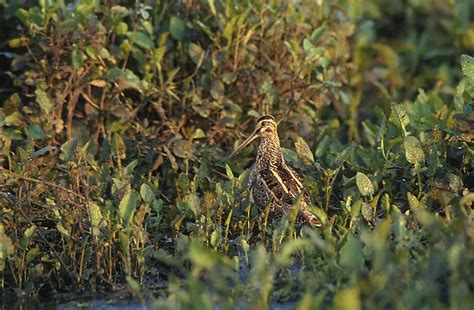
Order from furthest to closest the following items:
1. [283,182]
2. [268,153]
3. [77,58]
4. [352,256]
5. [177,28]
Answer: [177,28] → [77,58] → [268,153] → [283,182] → [352,256]

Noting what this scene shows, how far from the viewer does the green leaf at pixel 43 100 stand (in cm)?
748

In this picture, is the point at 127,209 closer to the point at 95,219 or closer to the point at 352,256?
the point at 95,219

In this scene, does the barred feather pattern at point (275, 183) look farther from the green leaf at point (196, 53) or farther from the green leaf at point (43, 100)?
the green leaf at point (43, 100)

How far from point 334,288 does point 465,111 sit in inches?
90.9

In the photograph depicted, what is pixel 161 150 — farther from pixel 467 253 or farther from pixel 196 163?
pixel 467 253

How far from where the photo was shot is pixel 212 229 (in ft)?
20.5

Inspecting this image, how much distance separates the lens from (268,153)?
719 centimetres

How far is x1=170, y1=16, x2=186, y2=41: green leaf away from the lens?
8000 millimetres

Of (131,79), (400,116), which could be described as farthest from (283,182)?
(131,79)

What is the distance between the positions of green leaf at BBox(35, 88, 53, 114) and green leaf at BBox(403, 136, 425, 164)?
2582 mm

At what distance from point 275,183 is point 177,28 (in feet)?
5.95

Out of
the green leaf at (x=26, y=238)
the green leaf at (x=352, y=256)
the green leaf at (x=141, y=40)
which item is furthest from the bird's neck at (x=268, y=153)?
the green leaf at (x=352, y=256)

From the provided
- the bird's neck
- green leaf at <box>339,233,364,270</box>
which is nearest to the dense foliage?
green leaf at <box>339,233,364,270</box>

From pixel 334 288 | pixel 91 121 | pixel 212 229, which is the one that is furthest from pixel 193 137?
pixel 334 288
